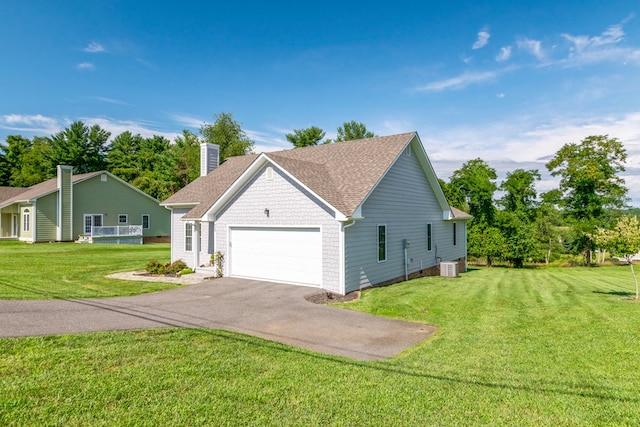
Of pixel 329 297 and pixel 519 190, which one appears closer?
pixel 329 297

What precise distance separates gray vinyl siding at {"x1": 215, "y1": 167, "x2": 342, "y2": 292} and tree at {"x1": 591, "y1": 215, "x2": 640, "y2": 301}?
325 inches

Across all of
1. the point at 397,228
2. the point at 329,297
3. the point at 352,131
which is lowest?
the point at 329,297

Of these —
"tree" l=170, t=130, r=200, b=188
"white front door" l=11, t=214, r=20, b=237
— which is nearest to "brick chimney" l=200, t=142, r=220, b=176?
"white front door" l=11, t=214, r=20, b=237

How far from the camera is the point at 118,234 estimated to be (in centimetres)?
3466

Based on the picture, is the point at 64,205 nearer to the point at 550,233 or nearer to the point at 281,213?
the point at 281,213

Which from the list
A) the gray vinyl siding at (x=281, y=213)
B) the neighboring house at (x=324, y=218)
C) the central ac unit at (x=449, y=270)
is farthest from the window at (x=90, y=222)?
the central ac unit at (x=449, y=270)

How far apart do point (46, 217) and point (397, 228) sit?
3166 cm

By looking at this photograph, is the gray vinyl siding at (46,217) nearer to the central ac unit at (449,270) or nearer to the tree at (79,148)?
the tree at (79,148)

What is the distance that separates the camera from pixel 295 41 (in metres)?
22.1

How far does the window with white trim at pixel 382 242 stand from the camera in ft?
46.0

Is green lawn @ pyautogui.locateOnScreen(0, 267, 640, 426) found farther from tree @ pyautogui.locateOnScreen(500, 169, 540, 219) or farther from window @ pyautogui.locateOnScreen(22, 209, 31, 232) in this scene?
window @ pyautogui.locateOnScreen(22, 209, 31, 232)

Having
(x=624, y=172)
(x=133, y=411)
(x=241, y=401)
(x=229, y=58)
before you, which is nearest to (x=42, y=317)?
(x=133, y=411)

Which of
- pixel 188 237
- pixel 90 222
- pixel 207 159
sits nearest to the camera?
pixel 188 237

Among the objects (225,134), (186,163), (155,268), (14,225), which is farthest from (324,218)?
(225,134)
